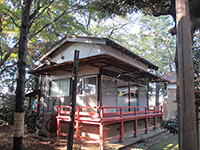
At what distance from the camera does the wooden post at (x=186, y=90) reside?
2.98m

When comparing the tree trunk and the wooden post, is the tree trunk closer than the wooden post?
No

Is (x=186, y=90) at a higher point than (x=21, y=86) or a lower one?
lower

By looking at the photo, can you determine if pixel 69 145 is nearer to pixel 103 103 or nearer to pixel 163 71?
pixel 103 103

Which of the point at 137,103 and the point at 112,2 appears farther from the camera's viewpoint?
the point at 137,103

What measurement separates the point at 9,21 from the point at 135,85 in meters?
9.31

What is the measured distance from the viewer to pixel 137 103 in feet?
39.5

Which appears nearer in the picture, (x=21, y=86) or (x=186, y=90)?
(x=186, y=90)

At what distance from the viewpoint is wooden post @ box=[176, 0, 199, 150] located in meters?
2.98

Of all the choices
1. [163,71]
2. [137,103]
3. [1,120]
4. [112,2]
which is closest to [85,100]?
[137,103]

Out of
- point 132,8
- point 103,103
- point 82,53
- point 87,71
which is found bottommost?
point 103,103

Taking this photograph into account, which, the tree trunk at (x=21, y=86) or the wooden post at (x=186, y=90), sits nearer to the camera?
the wooden post at (x=186, y=90)

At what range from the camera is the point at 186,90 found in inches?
121

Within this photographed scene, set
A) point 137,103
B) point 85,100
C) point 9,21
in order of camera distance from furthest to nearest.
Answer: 1. point 137,103
2. point 9,21
3. point 85,100

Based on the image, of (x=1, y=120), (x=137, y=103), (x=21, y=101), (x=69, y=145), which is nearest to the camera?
(x=69, y=145)
